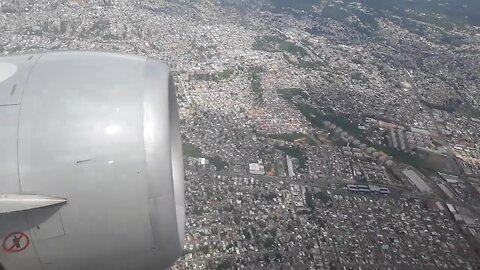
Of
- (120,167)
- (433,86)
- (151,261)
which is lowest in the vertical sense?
(433,86)

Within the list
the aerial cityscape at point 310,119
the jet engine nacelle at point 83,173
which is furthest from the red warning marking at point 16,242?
the aerial cityscape at point 310,119

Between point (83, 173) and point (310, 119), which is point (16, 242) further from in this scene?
point (310, 119)

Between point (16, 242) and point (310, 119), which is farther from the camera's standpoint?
point (310, 119)

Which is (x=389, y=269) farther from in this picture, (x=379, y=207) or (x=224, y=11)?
(x=224, y=11)

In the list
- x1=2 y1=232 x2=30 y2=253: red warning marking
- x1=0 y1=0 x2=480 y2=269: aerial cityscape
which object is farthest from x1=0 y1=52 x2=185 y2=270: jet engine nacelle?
x1=0 y1=0 x2=480 y2=269: aerial cityscape

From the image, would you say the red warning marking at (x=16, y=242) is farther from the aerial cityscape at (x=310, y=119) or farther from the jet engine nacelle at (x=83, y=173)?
the aerial cityscape at (x=310, y=119)

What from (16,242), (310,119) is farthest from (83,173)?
(310,119)

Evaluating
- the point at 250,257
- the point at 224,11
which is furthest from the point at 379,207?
the point at 224,11
